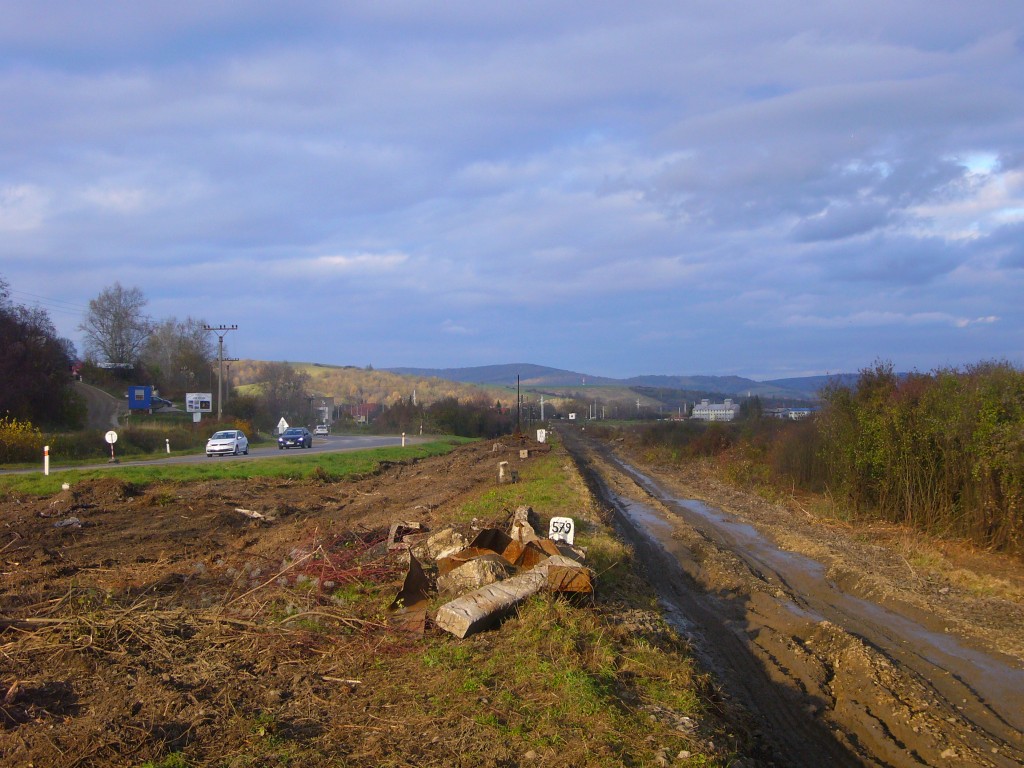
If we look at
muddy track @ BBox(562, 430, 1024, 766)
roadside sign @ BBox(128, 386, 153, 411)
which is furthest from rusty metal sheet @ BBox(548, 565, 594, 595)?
roadside sign @ BBox(128, 386, 153, 411)

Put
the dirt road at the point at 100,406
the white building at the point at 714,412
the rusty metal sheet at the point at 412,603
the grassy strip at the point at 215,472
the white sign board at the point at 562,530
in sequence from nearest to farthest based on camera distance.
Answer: the rusty metal sheet at the point at 412,603 → the white sign board at the point at 562,530 → the grassy strip at the point at 215,472 → the dirt road at the point at 100,406 → the white building at the point at 714,412

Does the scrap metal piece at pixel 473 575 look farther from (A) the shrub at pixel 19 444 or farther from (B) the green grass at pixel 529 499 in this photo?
(A) the shrub at pixel 19 444

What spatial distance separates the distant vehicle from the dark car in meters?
6.61

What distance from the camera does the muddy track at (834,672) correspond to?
671 cm

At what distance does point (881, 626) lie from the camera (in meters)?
10.7

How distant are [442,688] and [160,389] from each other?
8232 cm

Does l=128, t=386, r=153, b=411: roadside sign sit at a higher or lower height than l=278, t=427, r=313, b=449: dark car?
higher

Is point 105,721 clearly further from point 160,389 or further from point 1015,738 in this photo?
point 160,389

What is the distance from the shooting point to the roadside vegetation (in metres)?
14.7

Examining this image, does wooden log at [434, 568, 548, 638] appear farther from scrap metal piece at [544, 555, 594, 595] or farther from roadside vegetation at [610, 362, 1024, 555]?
roadside vegetation at [610, 362, 1024, 555]

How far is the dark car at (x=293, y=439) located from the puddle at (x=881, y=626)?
118 feet

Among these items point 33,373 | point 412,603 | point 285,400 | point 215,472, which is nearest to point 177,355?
point 285,400

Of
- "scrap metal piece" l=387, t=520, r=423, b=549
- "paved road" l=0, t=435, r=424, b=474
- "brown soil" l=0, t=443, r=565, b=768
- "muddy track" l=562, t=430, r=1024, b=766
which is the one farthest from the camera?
"paved road" l=0, t=435, r=424, b=474

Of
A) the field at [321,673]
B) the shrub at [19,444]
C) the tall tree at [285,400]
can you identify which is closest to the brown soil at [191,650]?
the field at [321,673]
